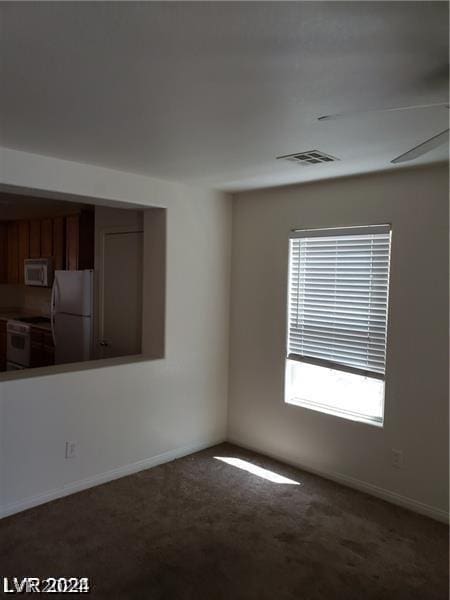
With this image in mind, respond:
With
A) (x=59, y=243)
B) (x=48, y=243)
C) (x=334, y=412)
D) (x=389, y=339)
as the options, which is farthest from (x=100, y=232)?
(x=389, y=339)

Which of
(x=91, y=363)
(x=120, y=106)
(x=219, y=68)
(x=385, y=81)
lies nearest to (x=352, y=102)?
A: (x=385, y=81)

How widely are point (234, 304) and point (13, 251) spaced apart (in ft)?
12.6

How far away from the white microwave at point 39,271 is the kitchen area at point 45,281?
0.04 ft

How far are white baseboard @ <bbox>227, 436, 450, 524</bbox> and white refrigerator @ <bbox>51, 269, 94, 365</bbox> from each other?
2.19 meters

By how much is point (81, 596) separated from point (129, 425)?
1.53 m

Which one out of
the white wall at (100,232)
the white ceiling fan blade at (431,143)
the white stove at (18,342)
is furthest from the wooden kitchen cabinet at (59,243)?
the white ceiling fan blade at (431,143)

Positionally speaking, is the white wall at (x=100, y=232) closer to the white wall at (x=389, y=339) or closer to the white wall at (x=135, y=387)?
the white wall at (x=135, y=387)

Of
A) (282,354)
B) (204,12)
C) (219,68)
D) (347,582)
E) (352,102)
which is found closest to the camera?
(204,12)

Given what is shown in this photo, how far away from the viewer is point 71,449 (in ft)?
11.2

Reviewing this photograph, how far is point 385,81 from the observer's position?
1.83 m

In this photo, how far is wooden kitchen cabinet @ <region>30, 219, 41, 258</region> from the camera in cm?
611

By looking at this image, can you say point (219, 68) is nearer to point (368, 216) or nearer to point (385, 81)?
point (385, 81)

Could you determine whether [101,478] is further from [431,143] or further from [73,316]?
[431,143]

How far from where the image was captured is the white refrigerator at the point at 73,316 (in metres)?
4.76
